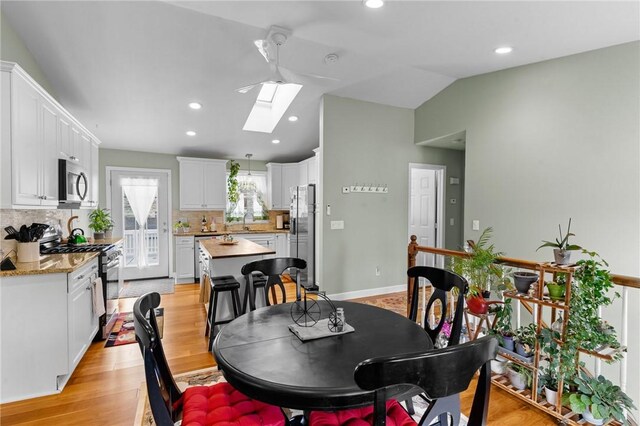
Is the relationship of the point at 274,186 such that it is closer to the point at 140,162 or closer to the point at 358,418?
the point at 140,162

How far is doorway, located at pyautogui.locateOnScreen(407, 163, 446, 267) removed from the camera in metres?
5.52

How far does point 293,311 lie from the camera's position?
1.92m

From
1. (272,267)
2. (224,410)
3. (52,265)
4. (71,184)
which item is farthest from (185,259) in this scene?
(224,410)

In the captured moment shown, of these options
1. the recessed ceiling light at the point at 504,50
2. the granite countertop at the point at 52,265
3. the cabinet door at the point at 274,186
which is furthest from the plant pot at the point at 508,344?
the cabinet door at the point at 274,186

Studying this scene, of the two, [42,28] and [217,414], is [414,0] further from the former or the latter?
[42,28]

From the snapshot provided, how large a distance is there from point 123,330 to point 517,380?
3.98m

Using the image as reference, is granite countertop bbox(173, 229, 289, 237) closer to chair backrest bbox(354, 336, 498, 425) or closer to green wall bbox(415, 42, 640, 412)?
green wall bbox(415, 42, 640, 412)

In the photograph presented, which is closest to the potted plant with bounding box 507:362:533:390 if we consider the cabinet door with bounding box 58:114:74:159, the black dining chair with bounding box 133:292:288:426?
the black dining chair with bounding box 133:292:288:426

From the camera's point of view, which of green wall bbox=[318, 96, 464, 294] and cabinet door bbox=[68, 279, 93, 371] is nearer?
cabinet door bbox=[68, 279, 93, 371]

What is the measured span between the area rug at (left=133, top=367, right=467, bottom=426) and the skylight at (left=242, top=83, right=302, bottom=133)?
3633 mm

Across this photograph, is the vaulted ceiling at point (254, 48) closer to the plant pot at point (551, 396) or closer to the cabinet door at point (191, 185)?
the cabinet door at point (191, 185)

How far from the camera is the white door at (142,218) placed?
19.0 ft

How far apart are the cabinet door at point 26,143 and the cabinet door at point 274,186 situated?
4312 millimetres

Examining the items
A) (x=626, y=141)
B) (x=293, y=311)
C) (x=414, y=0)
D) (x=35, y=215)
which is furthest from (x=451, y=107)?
(x=35, y=215)
